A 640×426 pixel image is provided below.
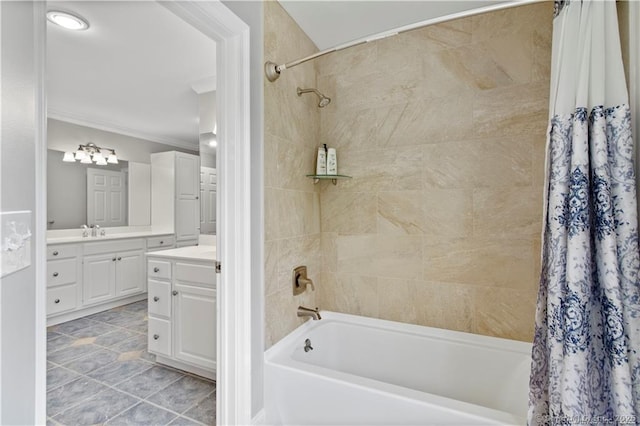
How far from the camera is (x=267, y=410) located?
167 centimetres

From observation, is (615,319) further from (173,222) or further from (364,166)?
(173,222)

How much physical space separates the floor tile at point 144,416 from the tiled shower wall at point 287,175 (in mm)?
855

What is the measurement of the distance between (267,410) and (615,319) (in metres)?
1.55

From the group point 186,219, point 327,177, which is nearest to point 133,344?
point 186,219

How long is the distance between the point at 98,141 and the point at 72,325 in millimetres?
2404

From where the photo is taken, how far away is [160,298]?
244cm

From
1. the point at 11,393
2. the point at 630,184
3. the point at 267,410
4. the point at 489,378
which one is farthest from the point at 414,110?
the point at 11,393

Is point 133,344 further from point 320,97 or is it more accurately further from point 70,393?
point 320,97

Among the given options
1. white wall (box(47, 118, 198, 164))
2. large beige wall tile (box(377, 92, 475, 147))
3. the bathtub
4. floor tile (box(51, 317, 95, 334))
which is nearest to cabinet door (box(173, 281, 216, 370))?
the bathtub

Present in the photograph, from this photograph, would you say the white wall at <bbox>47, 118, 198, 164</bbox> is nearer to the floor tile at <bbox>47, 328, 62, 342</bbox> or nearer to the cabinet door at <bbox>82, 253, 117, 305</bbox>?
the cabinet door at <bbox>82, 253, 117, 305</bbox>

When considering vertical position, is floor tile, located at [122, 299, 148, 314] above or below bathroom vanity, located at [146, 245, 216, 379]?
below

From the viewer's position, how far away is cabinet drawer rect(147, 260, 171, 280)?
2.41 meters

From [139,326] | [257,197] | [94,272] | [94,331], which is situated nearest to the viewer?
[257,197]

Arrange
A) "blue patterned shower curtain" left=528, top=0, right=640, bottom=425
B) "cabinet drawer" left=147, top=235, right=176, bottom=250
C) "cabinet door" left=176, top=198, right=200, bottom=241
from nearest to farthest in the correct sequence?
"blue patterned shower curtain" left=528, top=0, right=640, bottom=425 → "cabinet drawer" left=147, top=235, right=176, bottom=250 → "cabinet door" left=176, top=198, right=200, bottom=241
